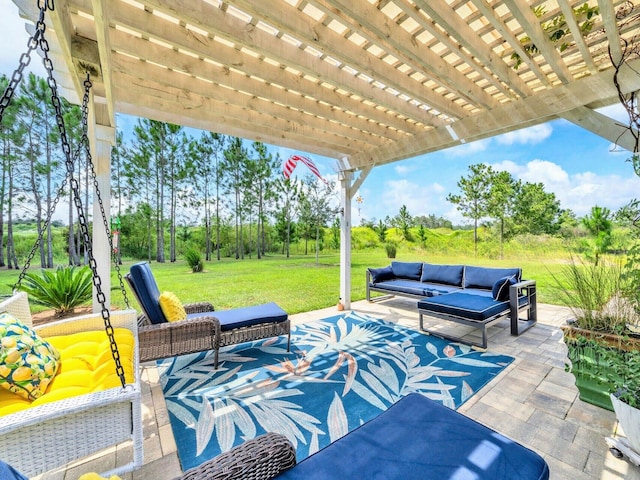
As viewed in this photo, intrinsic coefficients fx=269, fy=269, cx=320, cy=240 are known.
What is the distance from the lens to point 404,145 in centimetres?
414

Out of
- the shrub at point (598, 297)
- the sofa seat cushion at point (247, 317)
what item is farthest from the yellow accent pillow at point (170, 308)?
the shrub at point (598, 297)

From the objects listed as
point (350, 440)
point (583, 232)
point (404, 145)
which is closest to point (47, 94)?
point (404, 145)

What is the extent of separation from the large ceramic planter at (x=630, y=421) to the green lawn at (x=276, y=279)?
142 inches

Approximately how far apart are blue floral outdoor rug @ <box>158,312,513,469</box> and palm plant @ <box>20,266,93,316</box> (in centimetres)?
169

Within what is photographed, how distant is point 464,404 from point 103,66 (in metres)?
3.64

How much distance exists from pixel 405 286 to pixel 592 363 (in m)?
2.98

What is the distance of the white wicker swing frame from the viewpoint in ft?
3.84

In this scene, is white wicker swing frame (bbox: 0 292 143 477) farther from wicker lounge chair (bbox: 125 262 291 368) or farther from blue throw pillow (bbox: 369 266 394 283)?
blue throw pillow (bbox: 369 266 394 283)

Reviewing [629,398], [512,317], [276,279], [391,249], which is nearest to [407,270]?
[512,317]

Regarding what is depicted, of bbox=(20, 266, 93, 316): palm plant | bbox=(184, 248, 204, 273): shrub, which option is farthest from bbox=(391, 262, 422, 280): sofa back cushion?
bbox=(20, 266, 93, 316): palm plant

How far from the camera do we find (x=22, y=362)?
A: 4.67 feet

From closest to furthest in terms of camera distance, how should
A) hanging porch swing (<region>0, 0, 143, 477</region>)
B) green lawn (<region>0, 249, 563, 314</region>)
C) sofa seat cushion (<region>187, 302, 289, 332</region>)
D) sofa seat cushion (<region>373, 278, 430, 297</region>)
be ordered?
hanging porch swing (<region>0, 0, 143, 477</region>)
sofa seat cushion (<region>187, 302, 289, 332</region>)
sofa seat cushion (<region>373, 278, 430, 297</region>)
green lawn (<region>0, 249, 563, 314</region>)

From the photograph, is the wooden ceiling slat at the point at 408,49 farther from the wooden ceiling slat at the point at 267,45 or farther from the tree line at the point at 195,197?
the tree line at the point at 195,197

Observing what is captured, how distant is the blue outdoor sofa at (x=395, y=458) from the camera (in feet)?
3.23
